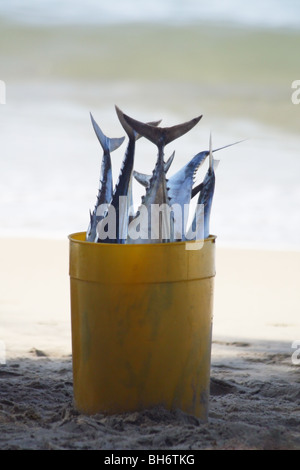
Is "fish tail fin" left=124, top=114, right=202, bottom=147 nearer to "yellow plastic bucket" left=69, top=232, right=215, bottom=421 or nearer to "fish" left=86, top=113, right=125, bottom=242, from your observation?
"fish" left=86, top=113, right=125, bottom=242

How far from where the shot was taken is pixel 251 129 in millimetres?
12234

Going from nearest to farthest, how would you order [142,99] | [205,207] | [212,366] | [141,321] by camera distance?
1. [141,321]
2. [205,207]
3. [212,366]
4. [142,99]

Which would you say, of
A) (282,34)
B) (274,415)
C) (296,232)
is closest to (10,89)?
(282,34)

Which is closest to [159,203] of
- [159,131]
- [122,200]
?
[122,200]

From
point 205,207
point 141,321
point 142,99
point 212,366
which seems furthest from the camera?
point 142,99

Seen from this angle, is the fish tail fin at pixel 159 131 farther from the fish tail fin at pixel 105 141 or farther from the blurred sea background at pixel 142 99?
the blurred sea background at pixel 142 99

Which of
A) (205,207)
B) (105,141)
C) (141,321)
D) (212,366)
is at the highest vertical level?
(105,141)

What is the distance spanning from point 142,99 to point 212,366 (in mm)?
9696

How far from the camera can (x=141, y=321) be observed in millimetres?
2555

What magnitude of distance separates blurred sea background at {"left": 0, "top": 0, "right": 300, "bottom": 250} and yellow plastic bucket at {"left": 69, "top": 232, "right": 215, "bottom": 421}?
7029 mm

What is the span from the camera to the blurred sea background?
10633mm

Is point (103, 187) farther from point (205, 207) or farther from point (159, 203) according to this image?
point (205, 207)

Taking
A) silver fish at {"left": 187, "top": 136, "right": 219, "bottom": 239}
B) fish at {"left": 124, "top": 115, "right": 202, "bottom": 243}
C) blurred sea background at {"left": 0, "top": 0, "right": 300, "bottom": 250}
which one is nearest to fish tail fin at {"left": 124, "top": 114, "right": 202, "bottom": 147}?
fish at {"left": 124, "top": 115, "right": 202, "bottom": 243}
